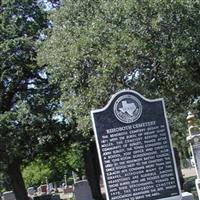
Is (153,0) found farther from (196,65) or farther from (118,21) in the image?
(196,65)

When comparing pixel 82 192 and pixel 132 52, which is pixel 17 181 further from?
pixel 132 52

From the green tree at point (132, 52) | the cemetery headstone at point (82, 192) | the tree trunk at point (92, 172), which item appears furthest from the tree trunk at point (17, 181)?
the green tree at point (132, 52)

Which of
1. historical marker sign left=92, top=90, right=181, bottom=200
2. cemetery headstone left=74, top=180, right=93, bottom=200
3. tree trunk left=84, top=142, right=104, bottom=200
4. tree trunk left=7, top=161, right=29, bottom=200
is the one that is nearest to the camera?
historical marker sign left=92, top=90, right=181, bottom=200

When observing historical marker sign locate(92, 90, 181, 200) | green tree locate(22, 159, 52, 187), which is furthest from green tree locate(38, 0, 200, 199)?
green tree locate(22, 159, 52, 187)

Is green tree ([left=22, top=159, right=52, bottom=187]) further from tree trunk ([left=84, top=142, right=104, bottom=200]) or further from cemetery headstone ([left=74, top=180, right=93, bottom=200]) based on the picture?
cemetery headstone ([left=74, top=180, right=93, bottom=200])

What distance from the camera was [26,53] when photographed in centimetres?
2994

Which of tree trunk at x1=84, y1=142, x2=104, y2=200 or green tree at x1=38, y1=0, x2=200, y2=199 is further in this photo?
tree trunk at x1=84, y1=142, x2=104, y2=200

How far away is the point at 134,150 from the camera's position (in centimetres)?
1030

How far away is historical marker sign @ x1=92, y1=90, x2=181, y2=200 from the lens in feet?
33.4

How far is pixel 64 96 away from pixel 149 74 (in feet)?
13.4

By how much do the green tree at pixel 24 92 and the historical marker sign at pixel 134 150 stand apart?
1803 cm

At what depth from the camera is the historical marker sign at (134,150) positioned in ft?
33.4

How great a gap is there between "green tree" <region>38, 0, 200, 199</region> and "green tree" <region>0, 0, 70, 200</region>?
824 centimetres

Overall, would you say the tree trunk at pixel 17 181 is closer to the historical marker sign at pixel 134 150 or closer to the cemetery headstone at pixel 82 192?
the cemetery headstone at pixel 82 192
